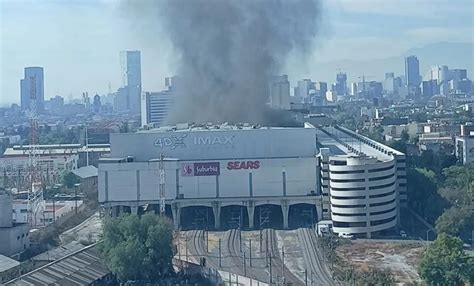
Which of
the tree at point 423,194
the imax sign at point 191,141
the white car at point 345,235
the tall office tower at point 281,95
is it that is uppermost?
the tall office tower at point 281,95

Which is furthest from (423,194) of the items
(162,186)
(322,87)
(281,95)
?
(322,87)

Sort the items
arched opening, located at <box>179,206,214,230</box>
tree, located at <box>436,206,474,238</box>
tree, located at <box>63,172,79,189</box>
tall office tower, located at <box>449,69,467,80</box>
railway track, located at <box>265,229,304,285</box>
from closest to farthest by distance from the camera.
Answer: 1. railway track, located at <box>265,229,304,285</box>
2. tree, located at <box>436,206,474,238</box>
3. arched opening, located at <box>179,206,214,230</box>
4. tree, located at <box>63,172,79,189</box>
5. tall office tower, located at <box>449,69,467,80</box>

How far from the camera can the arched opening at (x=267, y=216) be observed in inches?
834

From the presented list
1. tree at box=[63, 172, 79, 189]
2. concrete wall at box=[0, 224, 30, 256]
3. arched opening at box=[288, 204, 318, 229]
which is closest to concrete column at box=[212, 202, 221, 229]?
arched opening at box=[288, 204, 318, 229]

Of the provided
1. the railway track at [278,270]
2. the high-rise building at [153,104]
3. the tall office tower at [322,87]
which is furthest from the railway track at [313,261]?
the tall office tower at [322,87]

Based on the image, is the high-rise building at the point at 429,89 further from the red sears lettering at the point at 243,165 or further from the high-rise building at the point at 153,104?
the red sears lettering at the point at 243,165

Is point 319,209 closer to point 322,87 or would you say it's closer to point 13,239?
point 13,239

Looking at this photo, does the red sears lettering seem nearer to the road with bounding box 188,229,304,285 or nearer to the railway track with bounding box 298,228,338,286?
the road with bounding box 188,229,304,285

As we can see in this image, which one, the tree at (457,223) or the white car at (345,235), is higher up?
the tree at (457,223)

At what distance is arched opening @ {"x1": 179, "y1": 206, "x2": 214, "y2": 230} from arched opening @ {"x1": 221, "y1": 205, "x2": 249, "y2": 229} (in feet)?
1.30

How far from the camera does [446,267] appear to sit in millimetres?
12836

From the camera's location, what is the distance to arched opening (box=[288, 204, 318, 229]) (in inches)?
834

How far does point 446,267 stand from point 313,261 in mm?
4202

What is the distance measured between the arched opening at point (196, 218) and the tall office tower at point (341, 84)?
83.3 m
